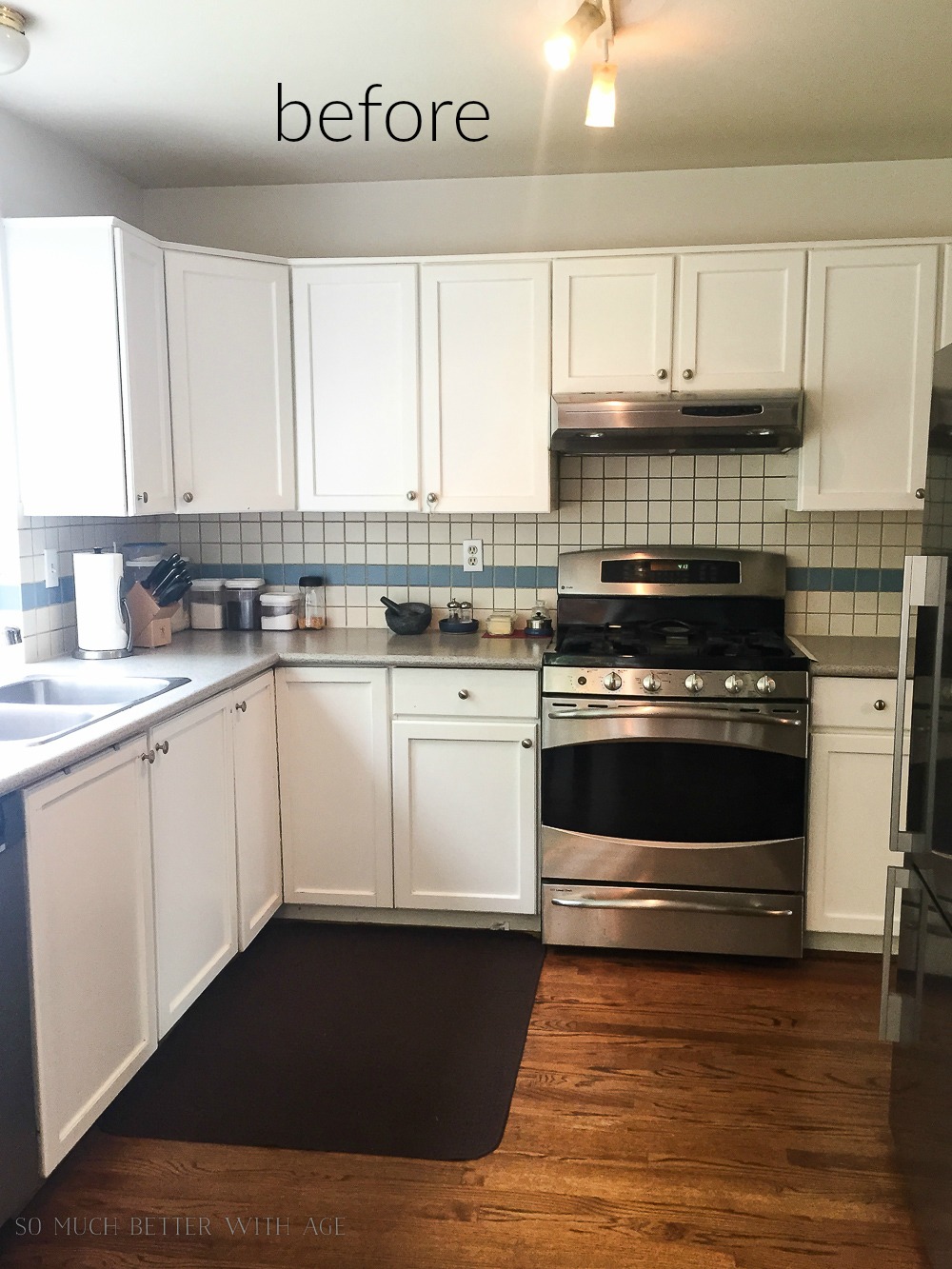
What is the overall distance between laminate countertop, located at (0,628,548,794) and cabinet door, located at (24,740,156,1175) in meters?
0.09

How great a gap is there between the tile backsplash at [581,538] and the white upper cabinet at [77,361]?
414 millimetres

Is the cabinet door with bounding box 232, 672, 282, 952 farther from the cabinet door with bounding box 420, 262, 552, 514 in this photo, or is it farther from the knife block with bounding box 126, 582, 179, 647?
the cabinet door with bounding box 420, 262, 552, 514

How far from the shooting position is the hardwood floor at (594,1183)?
188cm

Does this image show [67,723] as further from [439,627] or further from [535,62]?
[535,62]

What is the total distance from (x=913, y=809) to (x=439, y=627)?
1976mm

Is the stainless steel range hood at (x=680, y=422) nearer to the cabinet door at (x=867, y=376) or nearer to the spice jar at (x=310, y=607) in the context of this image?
the cabinet door at (x=867, y=376)

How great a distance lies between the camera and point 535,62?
99.3 inches

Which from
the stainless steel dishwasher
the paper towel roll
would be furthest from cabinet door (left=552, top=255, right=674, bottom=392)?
the stainless steel dishwasher

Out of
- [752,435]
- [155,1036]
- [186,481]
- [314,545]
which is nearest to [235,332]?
[186,481]

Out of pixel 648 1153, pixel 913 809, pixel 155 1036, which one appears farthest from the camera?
pixel 155 1036

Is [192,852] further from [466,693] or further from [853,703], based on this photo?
[853,703]

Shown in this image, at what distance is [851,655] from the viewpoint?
10.1 feet

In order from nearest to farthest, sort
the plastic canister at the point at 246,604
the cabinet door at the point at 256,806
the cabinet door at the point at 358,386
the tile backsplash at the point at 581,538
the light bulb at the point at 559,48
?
the light bulb at the point at 559,48
the cabinet door at the point at 256,806
the cabinet door at the point at 358,386
the tile backsplash at the point at 581,538
the plastic canister at the point at 246,604

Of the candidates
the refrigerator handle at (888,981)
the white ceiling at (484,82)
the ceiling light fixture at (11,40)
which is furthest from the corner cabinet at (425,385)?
the refrigerator handle at (888,981)
